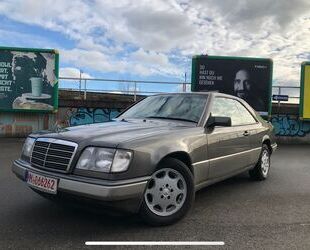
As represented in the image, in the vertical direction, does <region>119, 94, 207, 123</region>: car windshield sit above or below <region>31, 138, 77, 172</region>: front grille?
above

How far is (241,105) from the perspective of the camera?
7.17 m

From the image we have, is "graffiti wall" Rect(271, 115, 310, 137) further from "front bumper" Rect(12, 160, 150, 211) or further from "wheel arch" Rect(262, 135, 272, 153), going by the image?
"front bumper" Rect(12, 160, 150, 211)

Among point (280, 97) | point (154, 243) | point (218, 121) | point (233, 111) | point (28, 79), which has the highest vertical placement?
point (28, 79)

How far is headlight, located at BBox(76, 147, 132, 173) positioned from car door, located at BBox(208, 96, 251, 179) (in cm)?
159

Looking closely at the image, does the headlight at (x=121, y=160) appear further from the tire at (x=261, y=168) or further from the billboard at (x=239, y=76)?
the billboard at (x=239, y=76)

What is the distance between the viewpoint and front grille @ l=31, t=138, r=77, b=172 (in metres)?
4.43

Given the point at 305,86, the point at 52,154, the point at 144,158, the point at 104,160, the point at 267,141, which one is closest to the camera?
the point at 104,160

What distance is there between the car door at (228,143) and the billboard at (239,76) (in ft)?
30.6

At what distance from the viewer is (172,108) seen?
6.03 meters

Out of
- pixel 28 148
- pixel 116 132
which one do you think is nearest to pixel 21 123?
pixel 28 148

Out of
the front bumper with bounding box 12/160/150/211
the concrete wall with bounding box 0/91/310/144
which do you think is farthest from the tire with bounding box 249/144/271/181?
the concrete wall with bounding box 0/91/310/144

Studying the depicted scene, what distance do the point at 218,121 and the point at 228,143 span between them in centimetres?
65

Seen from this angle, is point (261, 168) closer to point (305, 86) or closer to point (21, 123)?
point (305, 86)

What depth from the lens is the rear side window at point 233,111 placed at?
20.2ft
